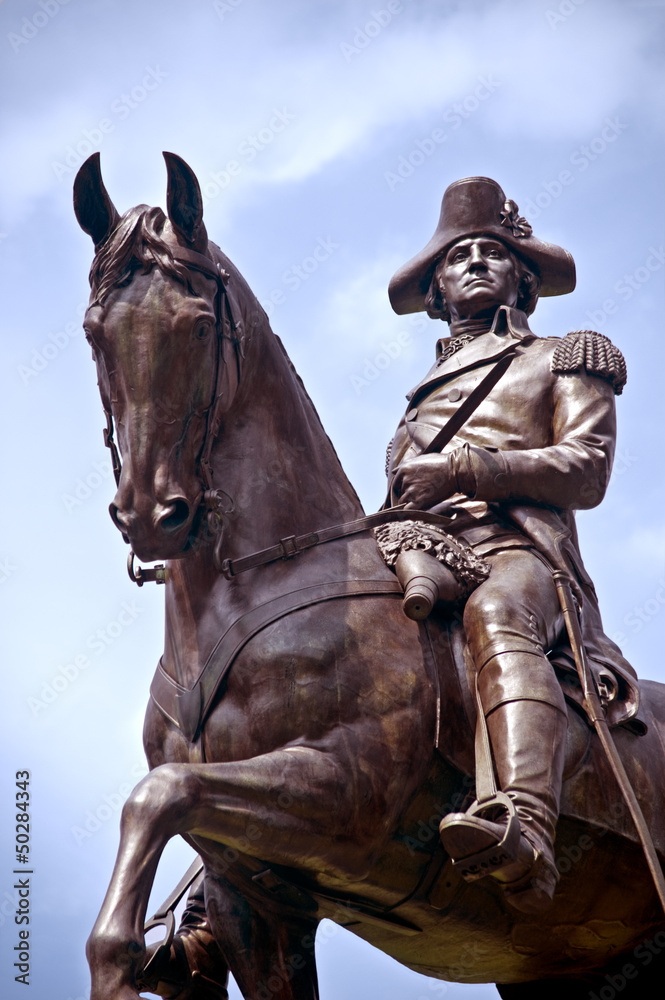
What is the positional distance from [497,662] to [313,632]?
0.84 metres

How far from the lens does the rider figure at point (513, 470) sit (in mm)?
6445

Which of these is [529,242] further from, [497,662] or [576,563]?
[497,662]

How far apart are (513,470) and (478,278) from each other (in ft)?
6.56

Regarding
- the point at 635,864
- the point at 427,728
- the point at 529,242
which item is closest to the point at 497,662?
the point at 427,728

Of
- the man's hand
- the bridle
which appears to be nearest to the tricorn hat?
the man's hand

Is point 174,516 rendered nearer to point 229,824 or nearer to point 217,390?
point 217,390

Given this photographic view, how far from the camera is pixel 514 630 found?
6844 millimetres

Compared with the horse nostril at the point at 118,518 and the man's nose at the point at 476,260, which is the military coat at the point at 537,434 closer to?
the man's nose at the point at 476,260

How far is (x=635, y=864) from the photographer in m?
7.17

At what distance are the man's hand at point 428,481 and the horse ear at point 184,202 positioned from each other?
1.69m

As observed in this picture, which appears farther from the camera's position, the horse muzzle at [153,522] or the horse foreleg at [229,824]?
the horse muzzle at [153,522]

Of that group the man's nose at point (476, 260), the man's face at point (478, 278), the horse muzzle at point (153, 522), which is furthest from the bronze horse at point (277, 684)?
the man's nose at point (476, 260)
